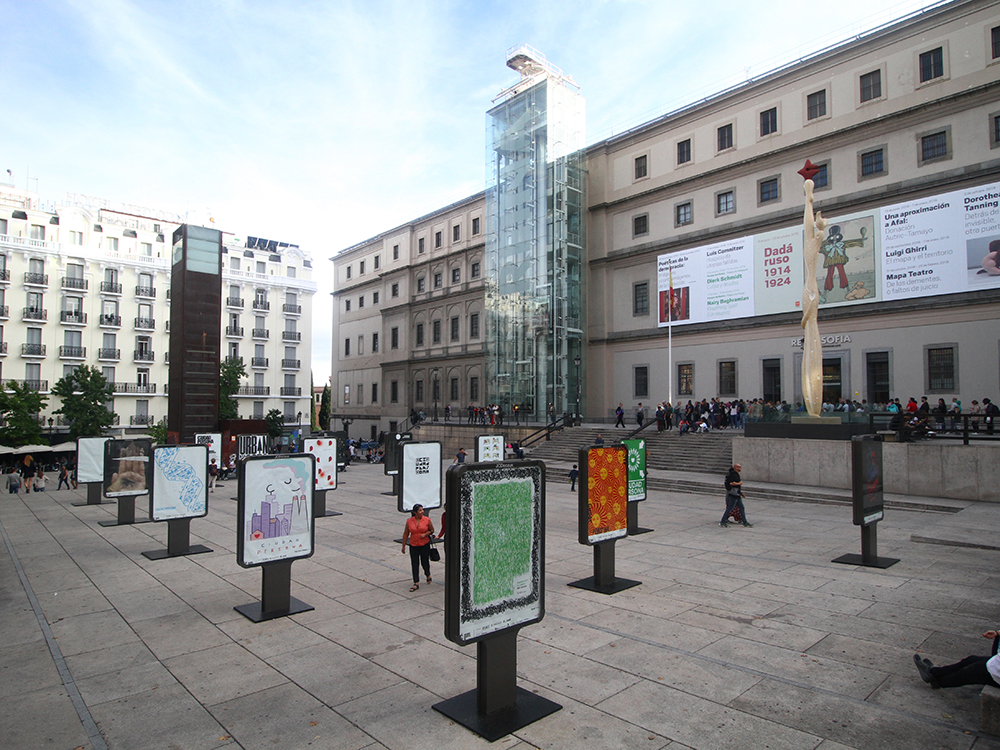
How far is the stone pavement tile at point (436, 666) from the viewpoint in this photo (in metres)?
6.46

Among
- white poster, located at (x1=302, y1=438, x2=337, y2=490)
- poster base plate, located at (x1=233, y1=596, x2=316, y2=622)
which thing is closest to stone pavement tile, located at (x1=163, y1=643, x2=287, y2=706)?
poster base plate, located at (x1=233, y1=596, x2=316, y2=622)

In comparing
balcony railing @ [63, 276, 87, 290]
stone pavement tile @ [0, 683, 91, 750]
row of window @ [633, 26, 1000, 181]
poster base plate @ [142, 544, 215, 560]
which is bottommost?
poster base plate @ [142, 544, 215, 560]

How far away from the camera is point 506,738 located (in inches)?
212

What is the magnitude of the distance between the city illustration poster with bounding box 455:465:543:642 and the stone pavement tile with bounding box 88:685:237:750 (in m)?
2.33

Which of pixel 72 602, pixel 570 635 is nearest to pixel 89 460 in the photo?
pixel 72 602

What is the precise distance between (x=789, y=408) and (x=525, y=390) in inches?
903

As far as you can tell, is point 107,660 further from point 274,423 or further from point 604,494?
point 274,423

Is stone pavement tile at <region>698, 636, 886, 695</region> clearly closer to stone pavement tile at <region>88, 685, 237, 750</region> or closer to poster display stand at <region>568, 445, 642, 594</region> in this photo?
poster display stand at <region>568, 445, 642, 594</region>

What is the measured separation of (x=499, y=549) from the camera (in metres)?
5.67

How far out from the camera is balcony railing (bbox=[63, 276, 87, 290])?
5203cm

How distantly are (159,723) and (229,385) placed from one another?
2054 inches

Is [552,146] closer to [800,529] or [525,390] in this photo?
[525,390]

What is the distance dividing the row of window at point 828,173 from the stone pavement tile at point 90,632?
34800mm

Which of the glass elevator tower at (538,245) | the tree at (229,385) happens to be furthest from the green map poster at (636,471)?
the tree at (229,385)
